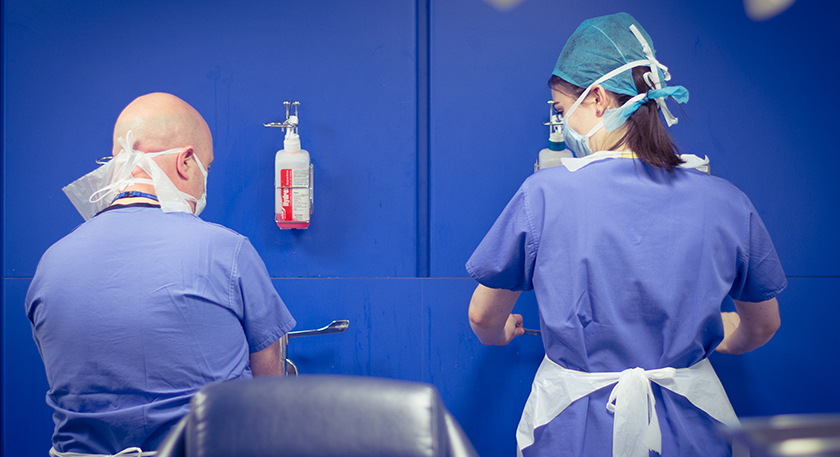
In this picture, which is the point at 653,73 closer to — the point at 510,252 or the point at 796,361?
the point at 510,252

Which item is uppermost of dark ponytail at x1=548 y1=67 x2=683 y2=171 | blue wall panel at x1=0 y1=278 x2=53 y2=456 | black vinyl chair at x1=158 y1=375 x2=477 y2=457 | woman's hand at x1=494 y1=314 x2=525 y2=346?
dark ponytail at x1=548 y1=67 x2=683 y2=171

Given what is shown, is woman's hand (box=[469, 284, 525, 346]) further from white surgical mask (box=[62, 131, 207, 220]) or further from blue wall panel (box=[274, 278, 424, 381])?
white surgical mask (box=[62, 131, 207, 220])

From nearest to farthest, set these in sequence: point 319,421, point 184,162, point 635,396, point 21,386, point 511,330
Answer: point 319,421
point 635,396
point 184,162
point 511,330
point 21,386

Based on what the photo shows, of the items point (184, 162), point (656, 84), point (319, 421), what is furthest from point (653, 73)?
point (184, 162)

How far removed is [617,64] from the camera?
89 cm

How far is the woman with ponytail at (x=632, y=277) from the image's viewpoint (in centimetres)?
79

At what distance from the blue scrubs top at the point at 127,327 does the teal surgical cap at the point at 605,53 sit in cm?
72

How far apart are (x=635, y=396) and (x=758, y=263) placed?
32 centimetres

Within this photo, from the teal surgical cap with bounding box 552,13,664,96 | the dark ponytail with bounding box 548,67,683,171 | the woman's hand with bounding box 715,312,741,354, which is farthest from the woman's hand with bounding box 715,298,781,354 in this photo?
the teal surgical cap with bounding box 552,13,664,96

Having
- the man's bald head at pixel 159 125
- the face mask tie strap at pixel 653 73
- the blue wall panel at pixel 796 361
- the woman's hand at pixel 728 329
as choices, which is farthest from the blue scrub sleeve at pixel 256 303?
the blue wall panel at pixel 796 361

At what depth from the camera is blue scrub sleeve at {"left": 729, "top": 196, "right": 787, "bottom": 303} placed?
83 cm

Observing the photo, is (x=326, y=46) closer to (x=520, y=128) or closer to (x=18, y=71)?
(x=520, y=128)

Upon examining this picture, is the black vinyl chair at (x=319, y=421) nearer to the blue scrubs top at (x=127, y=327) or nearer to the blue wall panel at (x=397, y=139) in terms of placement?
the blue scrubs top at (x=127, y=327)

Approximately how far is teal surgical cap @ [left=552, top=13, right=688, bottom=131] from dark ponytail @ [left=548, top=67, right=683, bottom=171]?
11 mm
